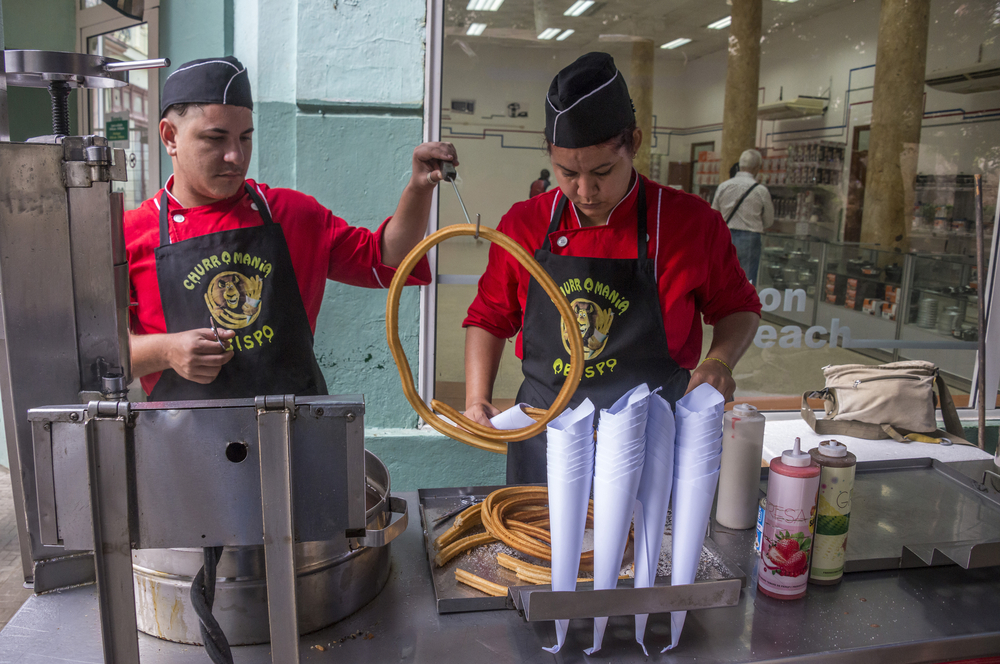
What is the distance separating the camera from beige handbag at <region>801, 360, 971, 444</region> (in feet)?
8.77

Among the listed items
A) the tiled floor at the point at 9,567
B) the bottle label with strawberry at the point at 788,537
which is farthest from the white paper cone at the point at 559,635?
the tiled floor at the point at 9,567

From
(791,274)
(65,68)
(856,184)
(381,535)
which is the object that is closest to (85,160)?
(65,68)

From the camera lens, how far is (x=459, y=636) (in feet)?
3.60

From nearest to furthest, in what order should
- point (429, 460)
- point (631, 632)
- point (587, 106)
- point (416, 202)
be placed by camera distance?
point (631, 632) → point (587, 106) → point (416, 202) → point (429, 460)

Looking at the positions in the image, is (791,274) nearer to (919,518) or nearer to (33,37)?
(919,518)

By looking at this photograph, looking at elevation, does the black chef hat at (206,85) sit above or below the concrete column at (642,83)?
below

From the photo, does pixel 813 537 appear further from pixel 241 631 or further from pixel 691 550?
pixel 241 631

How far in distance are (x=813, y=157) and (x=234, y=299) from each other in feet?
11.9

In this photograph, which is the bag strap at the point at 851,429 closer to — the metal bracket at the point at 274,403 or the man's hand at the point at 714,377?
the man's hand at the point at 714,377

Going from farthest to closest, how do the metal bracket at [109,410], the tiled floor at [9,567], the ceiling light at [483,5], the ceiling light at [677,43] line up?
the ceiling light at [677,43], the ceiling light at [483,5], the tiled floor at [9,567], the metal bracket at [109,410]

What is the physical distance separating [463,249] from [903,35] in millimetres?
2842

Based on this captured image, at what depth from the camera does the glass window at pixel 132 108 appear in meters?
4.26

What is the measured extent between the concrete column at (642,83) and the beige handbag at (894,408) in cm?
164

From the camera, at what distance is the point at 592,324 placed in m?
1.82
